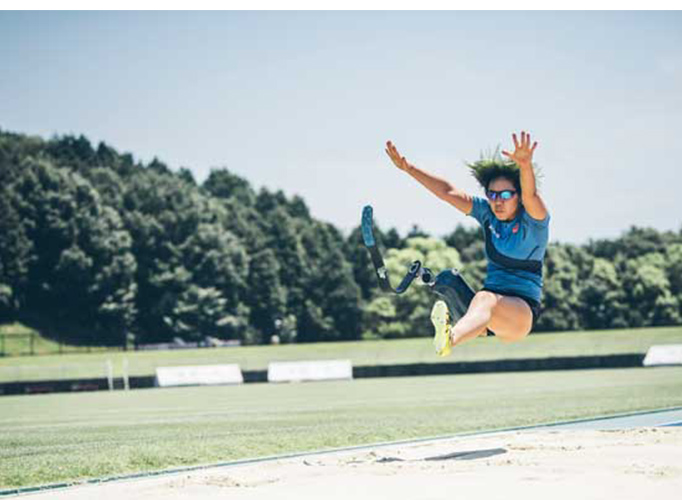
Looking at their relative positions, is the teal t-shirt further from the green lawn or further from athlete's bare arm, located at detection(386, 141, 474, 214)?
the green lawn

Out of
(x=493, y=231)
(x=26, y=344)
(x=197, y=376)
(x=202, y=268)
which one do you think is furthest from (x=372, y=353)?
(x=493, y=231)

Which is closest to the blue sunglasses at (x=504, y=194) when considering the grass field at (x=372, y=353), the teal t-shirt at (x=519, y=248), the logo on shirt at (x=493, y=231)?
the teal t-shirt at (x=519, y=248)

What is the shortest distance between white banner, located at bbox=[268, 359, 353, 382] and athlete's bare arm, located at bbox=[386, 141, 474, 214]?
104ft

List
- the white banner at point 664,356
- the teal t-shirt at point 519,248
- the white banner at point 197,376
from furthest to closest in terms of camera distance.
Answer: the white banner at point 197,376, the white banner at point 664,356, the teal t-shirt at point 519,248

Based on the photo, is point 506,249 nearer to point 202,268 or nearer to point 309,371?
point 309,371

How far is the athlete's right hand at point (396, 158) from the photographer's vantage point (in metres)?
10.2

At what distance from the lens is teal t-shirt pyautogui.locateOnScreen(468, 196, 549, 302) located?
9.27 m

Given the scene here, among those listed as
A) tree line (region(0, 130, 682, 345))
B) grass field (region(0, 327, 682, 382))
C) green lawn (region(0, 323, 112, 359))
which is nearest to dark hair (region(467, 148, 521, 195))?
grass field (region(0, 327, 682, 382))

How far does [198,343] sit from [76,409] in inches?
2165

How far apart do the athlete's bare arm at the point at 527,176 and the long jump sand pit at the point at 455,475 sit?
2.44m

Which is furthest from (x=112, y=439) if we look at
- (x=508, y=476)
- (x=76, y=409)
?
(x=76, y=409)

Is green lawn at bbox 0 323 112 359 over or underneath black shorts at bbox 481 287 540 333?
over

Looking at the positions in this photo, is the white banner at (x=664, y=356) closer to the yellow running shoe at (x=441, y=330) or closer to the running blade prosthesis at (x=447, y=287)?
the running blade prosthesis at (x=447, y=287)

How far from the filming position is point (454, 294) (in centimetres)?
955
